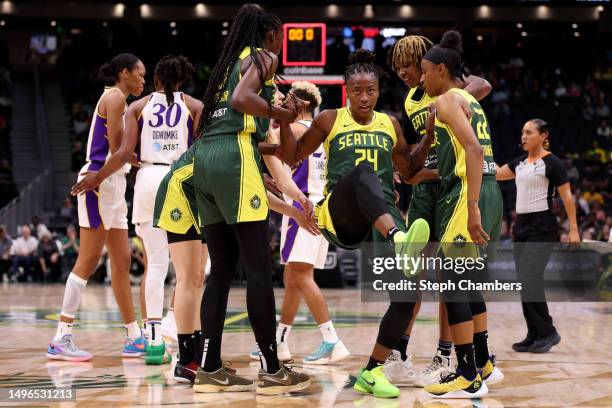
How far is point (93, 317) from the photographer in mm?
9258

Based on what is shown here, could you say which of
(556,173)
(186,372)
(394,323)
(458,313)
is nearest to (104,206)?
(186,372)

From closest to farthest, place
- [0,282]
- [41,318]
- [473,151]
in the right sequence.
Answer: [473,151] → [41,318] → [0,282]

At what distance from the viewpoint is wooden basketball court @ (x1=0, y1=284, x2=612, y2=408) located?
14.7 feet

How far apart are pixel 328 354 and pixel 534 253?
2285mm

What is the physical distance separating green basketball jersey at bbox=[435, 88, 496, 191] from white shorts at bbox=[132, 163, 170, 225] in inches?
82.6

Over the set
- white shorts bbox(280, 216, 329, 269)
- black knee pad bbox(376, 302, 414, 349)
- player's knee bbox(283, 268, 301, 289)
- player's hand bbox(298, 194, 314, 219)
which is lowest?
black knee pad bbox(376, 302, 414, 349)

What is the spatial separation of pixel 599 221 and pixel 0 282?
36.5 feet

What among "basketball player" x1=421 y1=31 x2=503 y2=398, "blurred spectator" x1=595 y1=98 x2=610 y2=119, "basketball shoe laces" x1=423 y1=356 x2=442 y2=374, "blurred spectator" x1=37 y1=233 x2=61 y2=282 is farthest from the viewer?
"blurred spectator" x1=595 y1=98 x2=610 y2=119

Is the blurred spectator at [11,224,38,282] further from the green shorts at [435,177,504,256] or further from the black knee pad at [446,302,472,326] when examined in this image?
the black knee pad at [446,302,472,326]

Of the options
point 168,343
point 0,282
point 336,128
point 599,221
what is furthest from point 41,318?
point 599,221

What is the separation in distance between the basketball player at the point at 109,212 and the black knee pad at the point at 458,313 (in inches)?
99.6

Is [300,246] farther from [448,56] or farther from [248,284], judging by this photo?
[448,56]

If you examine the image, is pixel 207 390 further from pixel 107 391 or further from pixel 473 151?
pixel 473 151

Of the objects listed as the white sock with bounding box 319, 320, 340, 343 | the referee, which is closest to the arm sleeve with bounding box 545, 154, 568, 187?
the referee
